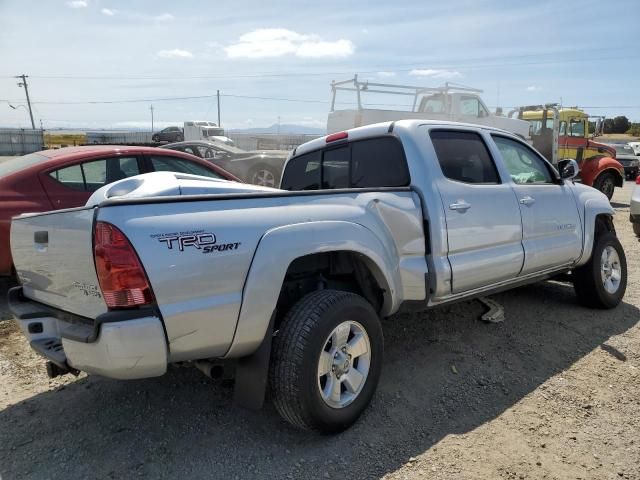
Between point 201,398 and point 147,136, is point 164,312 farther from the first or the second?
point 147,136

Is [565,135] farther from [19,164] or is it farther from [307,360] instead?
[307,360]

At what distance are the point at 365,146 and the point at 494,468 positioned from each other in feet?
7.99

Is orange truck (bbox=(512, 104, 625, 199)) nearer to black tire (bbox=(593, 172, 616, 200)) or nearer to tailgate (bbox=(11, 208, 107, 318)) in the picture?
black tire (bbox=(593, 172, 616, 200))

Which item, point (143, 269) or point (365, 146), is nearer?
point (143, 269)

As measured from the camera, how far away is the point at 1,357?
4059 mm

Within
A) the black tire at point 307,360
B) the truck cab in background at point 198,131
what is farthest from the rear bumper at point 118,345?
the truck cab in background at point 198,131

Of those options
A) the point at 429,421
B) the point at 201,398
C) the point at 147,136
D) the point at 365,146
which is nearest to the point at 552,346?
the point at 429,421

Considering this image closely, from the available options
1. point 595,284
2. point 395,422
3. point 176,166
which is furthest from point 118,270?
point 595,284

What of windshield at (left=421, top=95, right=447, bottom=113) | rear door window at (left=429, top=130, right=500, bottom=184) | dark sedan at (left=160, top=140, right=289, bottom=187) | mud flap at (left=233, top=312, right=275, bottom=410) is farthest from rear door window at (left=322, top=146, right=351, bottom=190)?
windshield at (left=421, top=95, right=447, bottom=113)

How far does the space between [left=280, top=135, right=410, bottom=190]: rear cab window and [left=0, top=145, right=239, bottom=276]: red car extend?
6.70ft

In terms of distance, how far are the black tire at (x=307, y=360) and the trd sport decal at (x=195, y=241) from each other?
59cm

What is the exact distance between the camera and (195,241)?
237cm

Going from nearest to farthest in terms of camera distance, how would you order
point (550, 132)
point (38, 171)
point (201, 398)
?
1. point (201, 398)
2. point (38, 171)
3. point (550, 132)

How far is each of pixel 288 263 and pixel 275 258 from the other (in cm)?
9
